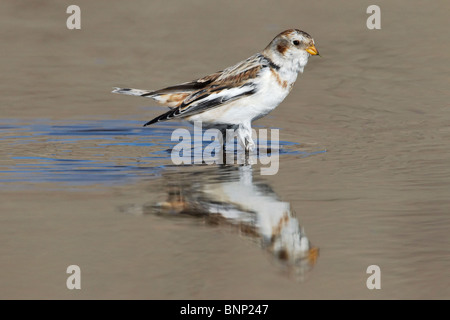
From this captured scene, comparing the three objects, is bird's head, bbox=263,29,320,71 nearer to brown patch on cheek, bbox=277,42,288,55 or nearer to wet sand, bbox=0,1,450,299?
brown patch on cheek, bbox=277,42,288,55

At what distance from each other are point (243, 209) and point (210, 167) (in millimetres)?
1695

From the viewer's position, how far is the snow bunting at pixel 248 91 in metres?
9.73

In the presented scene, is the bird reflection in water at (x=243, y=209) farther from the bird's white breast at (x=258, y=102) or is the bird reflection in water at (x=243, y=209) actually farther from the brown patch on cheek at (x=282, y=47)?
the brown patch on cheek at (x=282, y=47)

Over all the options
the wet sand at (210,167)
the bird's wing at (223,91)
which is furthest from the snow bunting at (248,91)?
the wet sand at (210,167)

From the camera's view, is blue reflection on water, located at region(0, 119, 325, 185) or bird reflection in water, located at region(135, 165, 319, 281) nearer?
bird reflection in water, located at region(135, 165, 319, 281)

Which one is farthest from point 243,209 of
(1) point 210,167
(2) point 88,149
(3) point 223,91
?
(2) point 88,149

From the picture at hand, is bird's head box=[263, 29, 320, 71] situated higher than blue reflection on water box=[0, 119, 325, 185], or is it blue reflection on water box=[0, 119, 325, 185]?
bird's head box=[263, 29, 320, 71]

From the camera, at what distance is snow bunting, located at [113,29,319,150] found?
973 cm

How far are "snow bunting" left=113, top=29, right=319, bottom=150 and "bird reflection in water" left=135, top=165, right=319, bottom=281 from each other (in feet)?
3.33

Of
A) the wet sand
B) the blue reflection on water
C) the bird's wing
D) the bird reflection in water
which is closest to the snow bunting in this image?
the bird's wing

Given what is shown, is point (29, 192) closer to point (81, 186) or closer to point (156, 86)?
point (81, 186)

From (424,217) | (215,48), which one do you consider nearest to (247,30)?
(215,48)

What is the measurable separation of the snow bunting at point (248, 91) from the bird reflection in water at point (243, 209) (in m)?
1.01

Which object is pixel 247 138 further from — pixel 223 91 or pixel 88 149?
pixel 88 149
